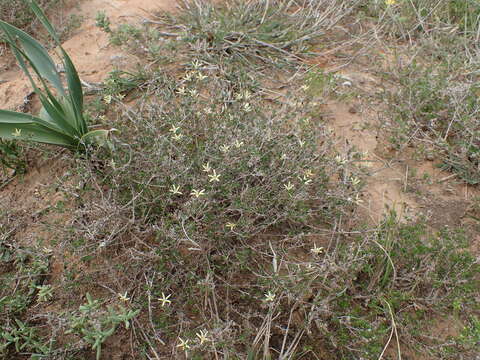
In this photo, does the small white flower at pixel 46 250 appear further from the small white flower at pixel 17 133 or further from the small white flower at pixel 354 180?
the small white flower at pixel 354 180

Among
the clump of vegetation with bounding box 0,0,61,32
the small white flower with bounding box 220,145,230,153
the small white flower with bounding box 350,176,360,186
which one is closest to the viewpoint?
the small white flower with bounding box 220,145,230,153

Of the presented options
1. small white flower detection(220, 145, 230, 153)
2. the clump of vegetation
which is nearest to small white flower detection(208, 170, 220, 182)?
small white flower detection(220, 145, 230, 153)

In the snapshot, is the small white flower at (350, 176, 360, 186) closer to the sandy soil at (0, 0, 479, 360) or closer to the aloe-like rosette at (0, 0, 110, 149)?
the sandy soil at (0, 0, 479, 360)

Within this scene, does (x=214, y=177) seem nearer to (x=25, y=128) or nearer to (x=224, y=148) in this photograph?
(x=224, y=148)

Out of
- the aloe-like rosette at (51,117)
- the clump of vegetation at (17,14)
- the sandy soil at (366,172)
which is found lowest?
the sandy soil at (366,172)

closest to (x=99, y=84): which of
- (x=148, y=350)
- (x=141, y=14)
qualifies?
(x=141, y=14)

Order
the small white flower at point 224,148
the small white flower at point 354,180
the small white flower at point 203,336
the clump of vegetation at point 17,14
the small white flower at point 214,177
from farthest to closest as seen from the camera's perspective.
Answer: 1. the clump of vegetation at point 17,14
2. the small white flower at point 354,180
3. the small white flower at point 224,148
4. the small white flower at point 214,177
5. the small white flower at point 203,336

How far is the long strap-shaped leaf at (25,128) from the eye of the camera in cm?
230

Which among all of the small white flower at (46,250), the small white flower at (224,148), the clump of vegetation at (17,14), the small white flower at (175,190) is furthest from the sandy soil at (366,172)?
the small white flower at (224,148)

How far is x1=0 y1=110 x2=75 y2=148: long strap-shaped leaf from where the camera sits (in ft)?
7.54

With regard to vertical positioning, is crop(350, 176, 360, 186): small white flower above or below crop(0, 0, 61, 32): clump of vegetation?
below

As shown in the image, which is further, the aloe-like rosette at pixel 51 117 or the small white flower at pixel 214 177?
the aloe-like rosette at pixel 51 117

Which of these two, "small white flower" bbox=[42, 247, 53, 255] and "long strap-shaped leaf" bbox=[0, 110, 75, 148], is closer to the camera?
"small white flower" bbox=[42, 247, 53, 255]

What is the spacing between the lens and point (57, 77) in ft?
8.60
